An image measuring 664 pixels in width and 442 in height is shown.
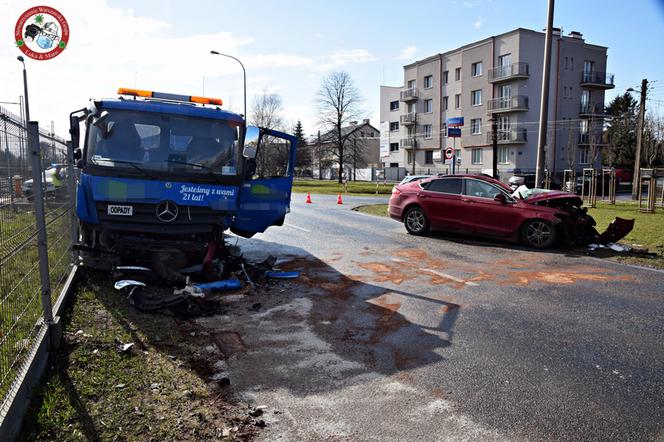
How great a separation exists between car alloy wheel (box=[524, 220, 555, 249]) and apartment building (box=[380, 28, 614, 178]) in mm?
37535

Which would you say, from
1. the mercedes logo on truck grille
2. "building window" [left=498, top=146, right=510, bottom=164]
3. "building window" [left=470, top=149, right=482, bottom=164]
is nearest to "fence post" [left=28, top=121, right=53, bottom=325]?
the mercedes logo on truck grille

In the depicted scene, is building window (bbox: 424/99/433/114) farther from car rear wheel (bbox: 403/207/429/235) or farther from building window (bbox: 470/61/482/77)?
car rear wheel (bbox: 403/207/429/235)

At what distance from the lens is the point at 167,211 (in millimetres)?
7375

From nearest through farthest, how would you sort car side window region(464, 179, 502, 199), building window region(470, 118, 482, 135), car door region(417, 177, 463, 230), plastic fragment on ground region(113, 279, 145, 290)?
1. plastic fragment on ground region(113, 279, 145, 290)
2. car side window region(464, 179, 502, 199)
3. car door region(417, 177, 463, 230)
4. building window region(470, 118, 482, 135)

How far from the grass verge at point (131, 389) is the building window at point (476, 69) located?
53.8m

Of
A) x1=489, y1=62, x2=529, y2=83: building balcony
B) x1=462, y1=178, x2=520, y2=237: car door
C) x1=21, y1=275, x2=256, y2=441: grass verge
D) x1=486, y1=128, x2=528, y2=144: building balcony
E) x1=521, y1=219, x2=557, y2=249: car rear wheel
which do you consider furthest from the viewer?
x1=486, y1=128, x2=528, y2=144: building balcony

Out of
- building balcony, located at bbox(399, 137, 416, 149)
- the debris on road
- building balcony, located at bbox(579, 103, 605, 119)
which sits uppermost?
building balcony, located at bbox(579, 103, 605, 119)

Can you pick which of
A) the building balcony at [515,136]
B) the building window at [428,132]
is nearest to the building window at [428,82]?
the building window at [428,132]

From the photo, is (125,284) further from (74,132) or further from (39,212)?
(74,132)

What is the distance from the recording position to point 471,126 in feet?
182

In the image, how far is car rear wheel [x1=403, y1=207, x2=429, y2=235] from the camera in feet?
44.3

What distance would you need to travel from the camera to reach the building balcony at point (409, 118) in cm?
6431

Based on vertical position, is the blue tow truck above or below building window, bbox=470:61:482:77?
below

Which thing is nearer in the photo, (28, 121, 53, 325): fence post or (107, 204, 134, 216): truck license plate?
(28, 121, 53, 325): fence post
